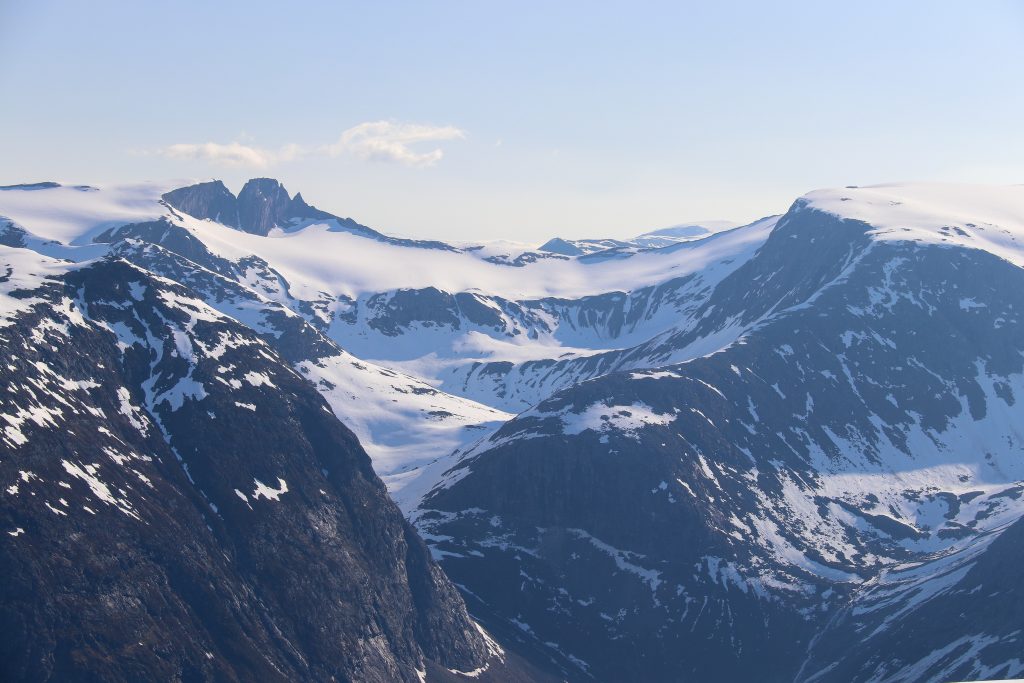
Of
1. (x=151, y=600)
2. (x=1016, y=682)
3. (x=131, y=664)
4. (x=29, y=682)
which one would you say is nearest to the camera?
(x=1016, y=682)

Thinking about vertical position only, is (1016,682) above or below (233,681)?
above

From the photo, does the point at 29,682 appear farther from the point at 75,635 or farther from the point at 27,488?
the point at 27,488

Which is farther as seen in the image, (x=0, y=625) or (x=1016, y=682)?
(x=0, y=625)

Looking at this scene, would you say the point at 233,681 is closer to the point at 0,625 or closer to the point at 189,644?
the point at 189,644

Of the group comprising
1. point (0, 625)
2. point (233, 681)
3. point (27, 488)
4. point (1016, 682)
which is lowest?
point (233, 681)

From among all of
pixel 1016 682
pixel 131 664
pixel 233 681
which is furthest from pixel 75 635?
pixel 1016 682

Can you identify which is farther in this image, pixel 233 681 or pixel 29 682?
pixel 233 681

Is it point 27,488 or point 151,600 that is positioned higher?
point 27,488

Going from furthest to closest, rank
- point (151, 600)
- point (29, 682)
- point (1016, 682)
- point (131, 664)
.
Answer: point (151, 600) < point (131, 664) < point (29, 682) < point (1016, 682)

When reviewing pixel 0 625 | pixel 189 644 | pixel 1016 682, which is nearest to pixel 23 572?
pixel 0 625
